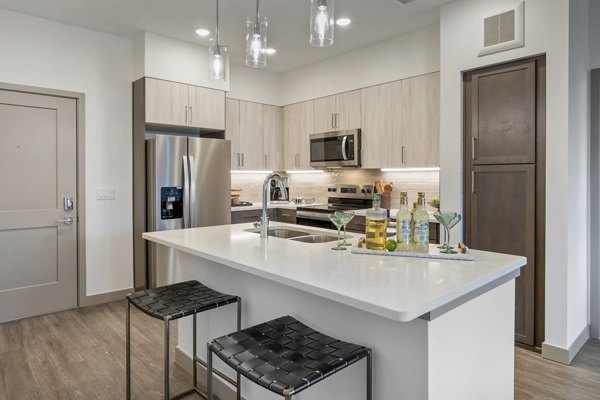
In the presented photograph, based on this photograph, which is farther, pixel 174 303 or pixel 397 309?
pixel 174 303

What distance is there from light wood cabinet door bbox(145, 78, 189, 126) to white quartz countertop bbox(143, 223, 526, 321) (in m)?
2.23

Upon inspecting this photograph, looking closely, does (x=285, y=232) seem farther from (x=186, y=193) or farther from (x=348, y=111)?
(x=348, y=111)

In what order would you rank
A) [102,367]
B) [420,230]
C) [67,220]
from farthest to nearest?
1. [67,220]
2. [102,367]
3. [420,230]

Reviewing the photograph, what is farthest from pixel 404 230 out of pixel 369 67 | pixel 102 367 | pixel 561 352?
pixel 369 67

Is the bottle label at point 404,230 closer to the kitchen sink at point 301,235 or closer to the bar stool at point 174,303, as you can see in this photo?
the kitchen sink at point 301,235

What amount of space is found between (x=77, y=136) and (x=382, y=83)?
10.5 feet

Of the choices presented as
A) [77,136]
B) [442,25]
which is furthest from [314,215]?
[77,136]

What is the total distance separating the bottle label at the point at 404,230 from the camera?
1869mm

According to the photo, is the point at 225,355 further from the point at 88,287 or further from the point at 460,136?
the point at 88,287

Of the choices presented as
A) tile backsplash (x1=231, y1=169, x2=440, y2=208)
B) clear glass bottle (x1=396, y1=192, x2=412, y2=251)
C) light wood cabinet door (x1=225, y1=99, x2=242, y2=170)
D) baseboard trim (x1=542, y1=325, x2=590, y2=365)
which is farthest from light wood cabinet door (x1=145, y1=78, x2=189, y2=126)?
baseboard trim (x1=542, y1=325, x2=590, y2=365)

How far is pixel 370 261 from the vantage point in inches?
69.7

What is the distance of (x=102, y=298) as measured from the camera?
409 centimetres

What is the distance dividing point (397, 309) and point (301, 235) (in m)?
1.73

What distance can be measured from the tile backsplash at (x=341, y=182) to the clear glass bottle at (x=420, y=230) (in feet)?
8.05
